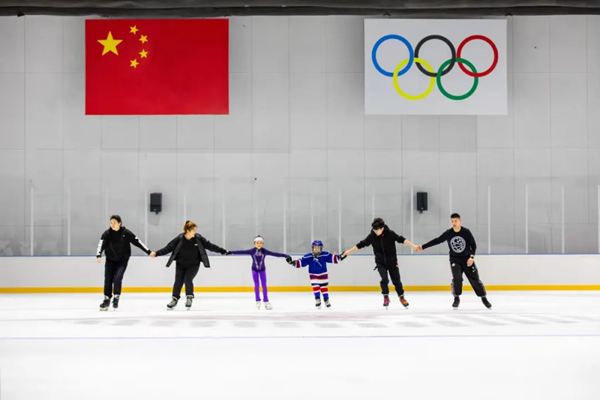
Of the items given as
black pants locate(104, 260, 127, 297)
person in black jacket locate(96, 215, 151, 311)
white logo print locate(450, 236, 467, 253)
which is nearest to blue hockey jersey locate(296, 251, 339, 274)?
white logo print locate(450, 236, 467, 253)

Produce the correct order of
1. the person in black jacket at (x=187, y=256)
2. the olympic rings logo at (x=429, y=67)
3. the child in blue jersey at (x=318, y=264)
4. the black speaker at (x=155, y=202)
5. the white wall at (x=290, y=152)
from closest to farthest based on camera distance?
the child in blue jersey at (x=318, y=264), the person in black jacket at (x=187, y=256), the olympic rings logo at (x=429, y=67), the black speaker at (x=155, y=202), the white wall at (x=290, y=152)

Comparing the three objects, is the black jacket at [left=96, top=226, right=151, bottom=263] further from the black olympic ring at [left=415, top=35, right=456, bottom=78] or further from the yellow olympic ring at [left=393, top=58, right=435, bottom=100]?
the black olympic ring at [left=415, top=35, right=456, bottom=78]

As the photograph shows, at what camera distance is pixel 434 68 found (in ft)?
60.0

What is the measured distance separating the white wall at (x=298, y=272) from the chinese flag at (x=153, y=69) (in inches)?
151

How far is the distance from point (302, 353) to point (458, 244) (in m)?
5.99

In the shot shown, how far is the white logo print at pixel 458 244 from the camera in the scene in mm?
12141

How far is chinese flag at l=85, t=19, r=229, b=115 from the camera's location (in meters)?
18.1

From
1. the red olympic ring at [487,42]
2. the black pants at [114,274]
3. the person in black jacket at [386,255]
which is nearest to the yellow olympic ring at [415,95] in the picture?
the red olympic ring at [487,42]

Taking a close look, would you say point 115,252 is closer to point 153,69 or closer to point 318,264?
point 318,264

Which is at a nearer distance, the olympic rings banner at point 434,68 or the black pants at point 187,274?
the black pants at point 187,274

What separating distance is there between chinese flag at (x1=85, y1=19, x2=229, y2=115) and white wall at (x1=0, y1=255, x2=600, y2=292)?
12.6ft

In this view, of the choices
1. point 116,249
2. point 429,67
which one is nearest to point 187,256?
point 116,249

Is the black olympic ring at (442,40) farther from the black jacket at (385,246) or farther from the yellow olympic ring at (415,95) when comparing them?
the black jacket at (385,246)

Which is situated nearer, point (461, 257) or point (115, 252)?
point (461, 257)
